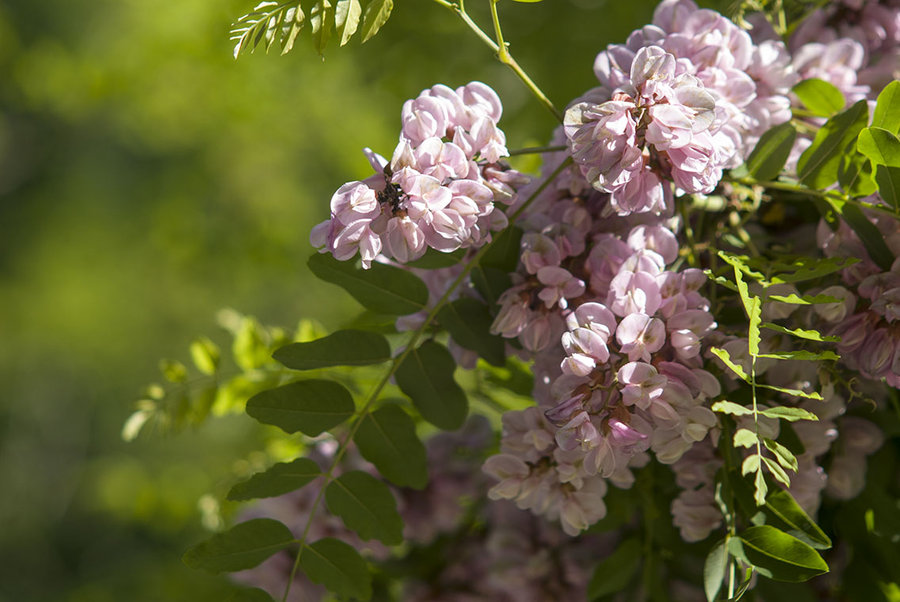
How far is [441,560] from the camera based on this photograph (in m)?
0.60

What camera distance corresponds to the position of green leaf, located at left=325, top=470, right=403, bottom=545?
0.43 m

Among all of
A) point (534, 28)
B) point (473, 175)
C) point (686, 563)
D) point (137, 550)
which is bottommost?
point (137, 550)

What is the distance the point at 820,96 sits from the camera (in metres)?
0.43

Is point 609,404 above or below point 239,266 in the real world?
above

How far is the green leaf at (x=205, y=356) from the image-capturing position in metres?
0.60

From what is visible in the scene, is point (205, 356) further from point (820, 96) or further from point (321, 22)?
point (820, 96)

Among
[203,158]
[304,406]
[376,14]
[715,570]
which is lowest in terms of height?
[203,158]

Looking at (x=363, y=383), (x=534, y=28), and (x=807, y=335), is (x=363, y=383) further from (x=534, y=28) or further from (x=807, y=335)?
(x=534, y=28)

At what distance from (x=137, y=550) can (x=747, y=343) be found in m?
4.47

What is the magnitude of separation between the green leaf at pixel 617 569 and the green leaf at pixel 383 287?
0.57 feet

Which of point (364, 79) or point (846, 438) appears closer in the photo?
point (846, 438)

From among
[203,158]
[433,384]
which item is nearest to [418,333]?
[433,384]

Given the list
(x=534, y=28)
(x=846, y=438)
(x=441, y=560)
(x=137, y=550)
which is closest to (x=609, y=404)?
(x=846, y=438)

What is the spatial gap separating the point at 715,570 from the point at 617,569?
0.35 feet
